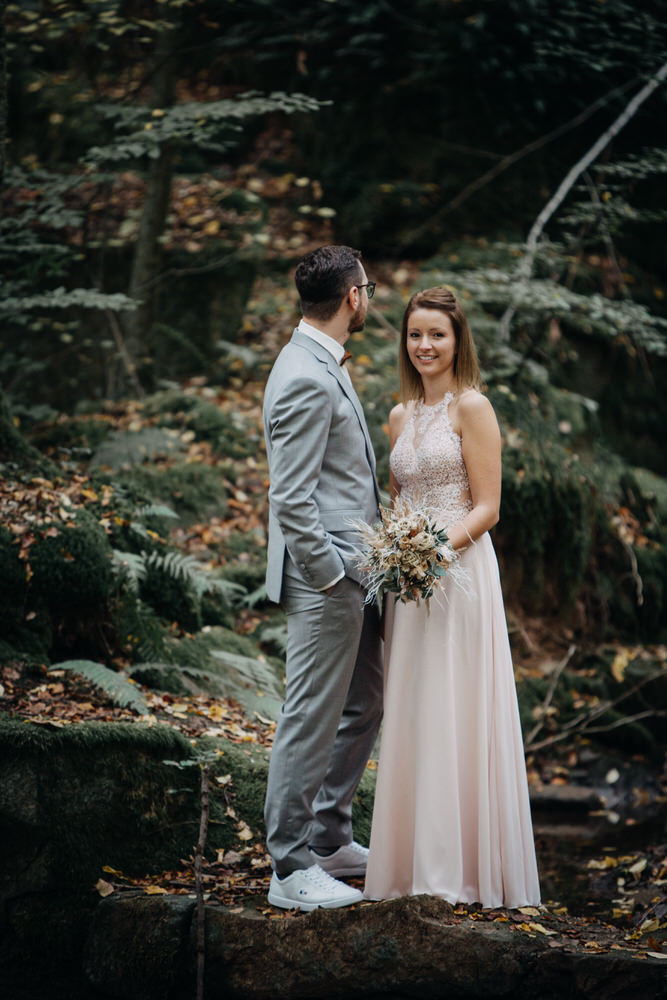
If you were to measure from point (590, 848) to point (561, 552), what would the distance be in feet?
10.1

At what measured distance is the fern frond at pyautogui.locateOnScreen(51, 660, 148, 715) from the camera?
4.66 meters

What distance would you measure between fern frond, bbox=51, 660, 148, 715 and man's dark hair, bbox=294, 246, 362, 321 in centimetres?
220

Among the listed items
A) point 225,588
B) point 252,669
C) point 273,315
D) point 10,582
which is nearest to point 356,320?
point 10,582

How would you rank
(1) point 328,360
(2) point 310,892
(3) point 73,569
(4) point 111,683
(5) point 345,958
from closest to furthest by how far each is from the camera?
(5) point 345,958 < (2) point 310,892 < (1) point 328,360 < (4) point 111,683 < (3) point 73,569

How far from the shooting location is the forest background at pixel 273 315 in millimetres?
5738

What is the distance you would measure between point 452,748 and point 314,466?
4.46ft

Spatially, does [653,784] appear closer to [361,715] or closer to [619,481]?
[619,481]

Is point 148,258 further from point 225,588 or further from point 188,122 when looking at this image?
point 225,588

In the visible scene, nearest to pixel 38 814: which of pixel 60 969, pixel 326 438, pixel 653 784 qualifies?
pixel 60 969

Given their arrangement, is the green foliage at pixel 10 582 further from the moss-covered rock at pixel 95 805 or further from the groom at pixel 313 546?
the groom at pixel 313 546

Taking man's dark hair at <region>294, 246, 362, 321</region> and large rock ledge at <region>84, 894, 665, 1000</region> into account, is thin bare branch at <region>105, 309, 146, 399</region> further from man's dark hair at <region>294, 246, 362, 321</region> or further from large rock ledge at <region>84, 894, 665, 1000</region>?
large rock ledge at <region>84, 894, 665, 1000</region>

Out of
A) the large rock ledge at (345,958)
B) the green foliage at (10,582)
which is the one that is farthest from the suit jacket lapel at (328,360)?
the green foliage at (10,582)

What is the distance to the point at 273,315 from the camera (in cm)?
1111

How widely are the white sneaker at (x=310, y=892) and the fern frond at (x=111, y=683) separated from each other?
126 cm
